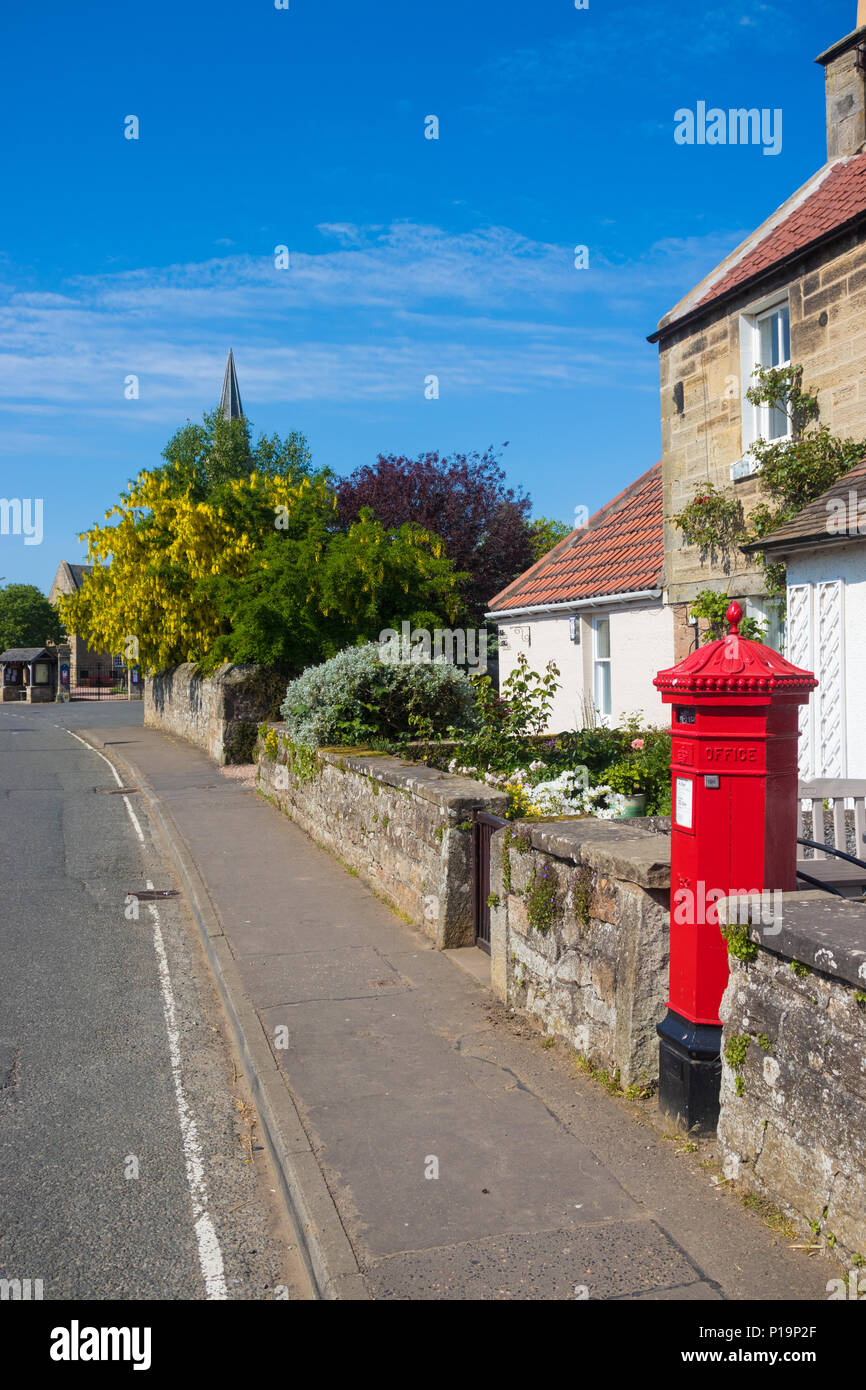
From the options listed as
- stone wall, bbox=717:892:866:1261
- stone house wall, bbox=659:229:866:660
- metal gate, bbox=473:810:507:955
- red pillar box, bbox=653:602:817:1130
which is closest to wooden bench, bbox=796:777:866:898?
red pillar box, bbox=653:602:817:1130

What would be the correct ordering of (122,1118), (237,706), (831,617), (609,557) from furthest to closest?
(237,706), (609,557), (831,617), (122,1118)

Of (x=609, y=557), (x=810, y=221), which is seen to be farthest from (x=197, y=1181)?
(x=609, y=557)

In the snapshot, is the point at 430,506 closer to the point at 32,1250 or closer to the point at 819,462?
the point at 819,462

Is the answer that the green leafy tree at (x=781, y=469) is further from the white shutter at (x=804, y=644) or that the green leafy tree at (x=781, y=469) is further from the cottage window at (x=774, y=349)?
the white shutter at (x=804, y=644)

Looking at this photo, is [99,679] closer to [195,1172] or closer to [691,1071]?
[195,1172]

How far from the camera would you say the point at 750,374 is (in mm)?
11219

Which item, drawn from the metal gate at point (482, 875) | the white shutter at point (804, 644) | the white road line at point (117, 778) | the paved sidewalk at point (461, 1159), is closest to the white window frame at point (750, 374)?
the white shutter at point (804, 644)

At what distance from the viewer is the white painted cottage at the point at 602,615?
47.0 ft

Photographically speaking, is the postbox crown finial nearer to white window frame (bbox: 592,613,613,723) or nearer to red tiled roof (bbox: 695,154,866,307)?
red tiled roof (bbox: 695,154,866,307)

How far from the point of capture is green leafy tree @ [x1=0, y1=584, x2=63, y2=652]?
74875 millimetres

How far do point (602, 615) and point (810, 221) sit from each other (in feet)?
21.3

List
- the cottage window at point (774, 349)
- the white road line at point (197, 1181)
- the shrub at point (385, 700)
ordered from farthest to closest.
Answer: the shrub at point (385, 700) < the cottage window at point (774, 349) < the white road line at point (197, 1181)

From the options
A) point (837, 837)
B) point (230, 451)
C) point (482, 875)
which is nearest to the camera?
point (837, 837)

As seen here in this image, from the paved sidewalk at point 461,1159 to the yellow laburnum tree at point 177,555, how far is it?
14.3 meters
